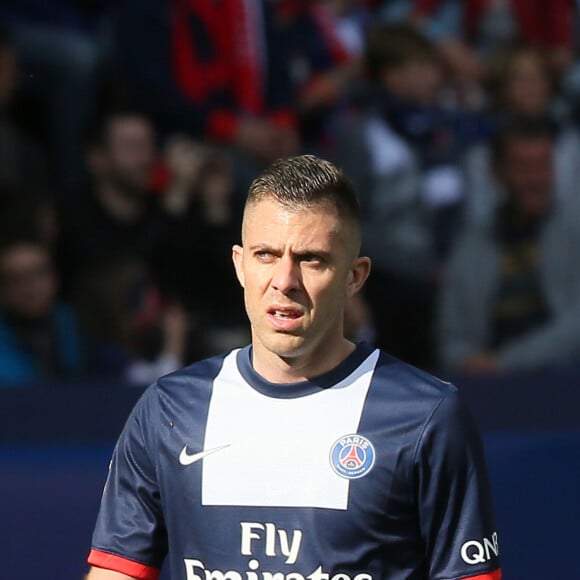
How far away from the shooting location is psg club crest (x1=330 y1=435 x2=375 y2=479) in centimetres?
275

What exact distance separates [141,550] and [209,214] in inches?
136

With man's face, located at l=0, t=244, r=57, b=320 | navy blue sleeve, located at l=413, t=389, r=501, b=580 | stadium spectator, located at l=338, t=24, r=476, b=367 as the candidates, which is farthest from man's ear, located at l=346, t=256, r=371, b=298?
stadium spectator, located at l=338, t=24, r=476, b=367

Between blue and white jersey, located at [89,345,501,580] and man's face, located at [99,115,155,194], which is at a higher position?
man's face, located at [99,115,155,194]

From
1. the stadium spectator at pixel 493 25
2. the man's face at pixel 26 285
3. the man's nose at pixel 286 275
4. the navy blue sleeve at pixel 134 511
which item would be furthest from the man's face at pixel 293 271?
the stadium spectator at pixel 493 25

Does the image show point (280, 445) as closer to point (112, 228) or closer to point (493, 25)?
point (112, 228)

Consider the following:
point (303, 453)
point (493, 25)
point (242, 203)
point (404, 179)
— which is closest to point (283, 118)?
point (242, 203)

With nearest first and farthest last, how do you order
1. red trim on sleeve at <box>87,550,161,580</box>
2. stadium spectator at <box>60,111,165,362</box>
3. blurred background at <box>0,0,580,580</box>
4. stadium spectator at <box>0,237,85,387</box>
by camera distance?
red trim on sleeve at <box>87,550,161,580</box> → blurred background at <box>0,0,580,580</box> → stadium spectator at <box>0,237,85,387</box> → stadium spectator at <box>60,111,165,362</box>

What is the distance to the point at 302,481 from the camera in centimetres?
279

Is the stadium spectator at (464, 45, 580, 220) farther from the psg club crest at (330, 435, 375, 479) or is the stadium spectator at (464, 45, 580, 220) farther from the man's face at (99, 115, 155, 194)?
the psg club crest at (330, 435, 375, 479)

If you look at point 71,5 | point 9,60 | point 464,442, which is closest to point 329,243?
point 464,442

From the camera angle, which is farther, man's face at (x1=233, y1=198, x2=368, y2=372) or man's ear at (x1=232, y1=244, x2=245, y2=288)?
man's ear at (x1=232, y1=244, x2=245, y2=288)

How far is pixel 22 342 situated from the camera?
5648 millimetres

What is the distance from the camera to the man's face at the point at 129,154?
20.7ft

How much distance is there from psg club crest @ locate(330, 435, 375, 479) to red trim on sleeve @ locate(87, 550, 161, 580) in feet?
1.58
